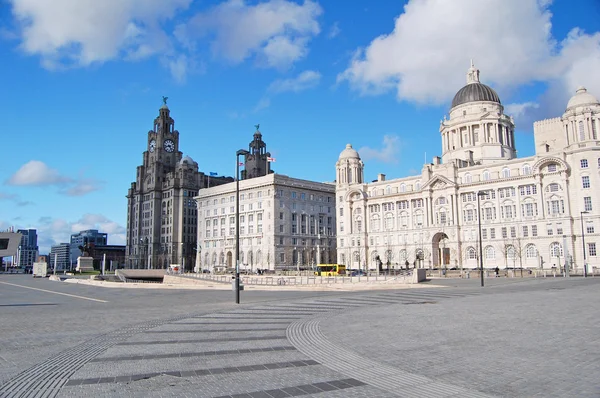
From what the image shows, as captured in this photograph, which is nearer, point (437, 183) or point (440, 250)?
point (440, 250)

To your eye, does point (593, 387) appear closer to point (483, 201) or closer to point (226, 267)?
point (483, 201)

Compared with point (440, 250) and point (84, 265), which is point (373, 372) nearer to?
point (440, 250)

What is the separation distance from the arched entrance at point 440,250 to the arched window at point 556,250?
1871cm

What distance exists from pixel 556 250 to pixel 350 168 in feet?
155

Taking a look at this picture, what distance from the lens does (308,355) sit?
11.8m

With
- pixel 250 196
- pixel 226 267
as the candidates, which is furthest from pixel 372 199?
pixel 226 267

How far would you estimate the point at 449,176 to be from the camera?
94125mm

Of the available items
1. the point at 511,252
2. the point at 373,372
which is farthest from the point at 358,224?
the point at 373,372

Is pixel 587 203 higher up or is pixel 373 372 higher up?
pixel 587 203

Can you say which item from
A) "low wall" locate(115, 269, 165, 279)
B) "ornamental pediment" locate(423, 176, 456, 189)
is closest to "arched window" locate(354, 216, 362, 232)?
"ornamental pediment" locate(423, 176, 456, 189)

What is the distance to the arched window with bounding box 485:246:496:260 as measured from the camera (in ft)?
284

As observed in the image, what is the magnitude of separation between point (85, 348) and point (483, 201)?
286 feet

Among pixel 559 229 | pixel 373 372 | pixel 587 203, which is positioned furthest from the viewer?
pixel 559 229

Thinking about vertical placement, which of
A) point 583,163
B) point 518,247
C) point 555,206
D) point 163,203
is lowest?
point 518,247
